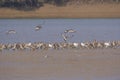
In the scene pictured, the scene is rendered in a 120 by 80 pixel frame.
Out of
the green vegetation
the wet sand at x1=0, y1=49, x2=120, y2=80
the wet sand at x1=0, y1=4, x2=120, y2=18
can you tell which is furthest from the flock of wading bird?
the green vegetation

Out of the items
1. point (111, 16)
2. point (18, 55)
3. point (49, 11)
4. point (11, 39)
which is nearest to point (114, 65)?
point (18, 55)

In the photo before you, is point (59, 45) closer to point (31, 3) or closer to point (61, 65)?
point (61, 65)

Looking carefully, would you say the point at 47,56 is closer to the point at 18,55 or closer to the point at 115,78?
the point at 18,55

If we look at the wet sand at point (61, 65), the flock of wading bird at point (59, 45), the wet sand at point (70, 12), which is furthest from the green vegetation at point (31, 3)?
the wet sand at point (61, 65)

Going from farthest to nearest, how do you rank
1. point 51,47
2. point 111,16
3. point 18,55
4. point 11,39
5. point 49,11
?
point 49,11
point 111,16
point 11,39
point 51,47
point 18,55

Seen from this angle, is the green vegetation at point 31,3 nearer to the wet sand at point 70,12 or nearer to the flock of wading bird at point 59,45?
the wet sand at point 70,12

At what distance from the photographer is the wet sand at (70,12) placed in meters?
42.8

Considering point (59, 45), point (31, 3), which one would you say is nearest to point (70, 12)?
point (31, 3)

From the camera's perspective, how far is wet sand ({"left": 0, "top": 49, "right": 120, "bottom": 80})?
17719 mm

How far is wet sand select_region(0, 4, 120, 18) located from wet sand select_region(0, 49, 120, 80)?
20.2 m

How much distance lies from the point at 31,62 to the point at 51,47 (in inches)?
116

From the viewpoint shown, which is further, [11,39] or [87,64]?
[11,39]

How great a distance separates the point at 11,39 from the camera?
87.6ft

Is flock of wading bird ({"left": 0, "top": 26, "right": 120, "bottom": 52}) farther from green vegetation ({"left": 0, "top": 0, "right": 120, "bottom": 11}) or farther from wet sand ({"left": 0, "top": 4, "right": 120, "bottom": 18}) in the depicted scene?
green vegetation ({"left": 0, "top": 0, "right": 120, "bottom": 11})
